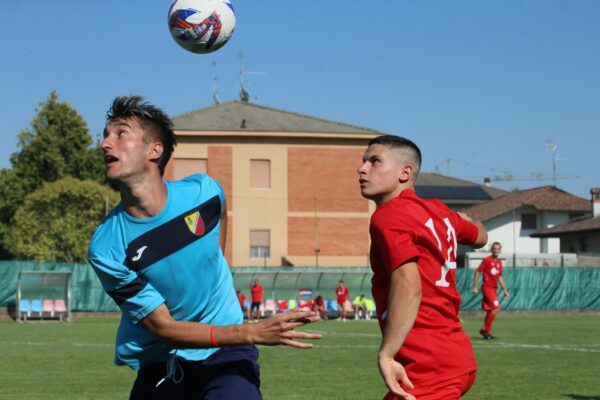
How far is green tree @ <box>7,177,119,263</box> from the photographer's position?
185ft

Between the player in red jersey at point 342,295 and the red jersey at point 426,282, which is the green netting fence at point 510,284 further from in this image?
the red jersey at point 426,282

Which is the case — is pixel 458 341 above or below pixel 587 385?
above

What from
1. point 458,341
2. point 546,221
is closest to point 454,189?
point 546,221

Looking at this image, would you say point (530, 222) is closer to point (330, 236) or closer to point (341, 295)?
point (330, 236)

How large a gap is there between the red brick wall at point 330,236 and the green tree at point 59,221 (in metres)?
11.4

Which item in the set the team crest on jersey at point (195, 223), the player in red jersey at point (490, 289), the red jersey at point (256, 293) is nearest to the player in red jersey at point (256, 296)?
the red jersey at point (256, 293)

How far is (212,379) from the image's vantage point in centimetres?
537

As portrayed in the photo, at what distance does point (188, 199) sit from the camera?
219 inches

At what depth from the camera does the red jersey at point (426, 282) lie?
17.2 feet

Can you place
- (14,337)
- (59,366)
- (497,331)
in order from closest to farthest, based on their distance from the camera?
(59,366) → (14,337) → (497,331)

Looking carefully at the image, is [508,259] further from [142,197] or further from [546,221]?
[142,197]

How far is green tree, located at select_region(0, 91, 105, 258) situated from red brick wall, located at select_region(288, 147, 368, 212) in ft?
44.5

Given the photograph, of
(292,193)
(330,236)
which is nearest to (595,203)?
(330,236)

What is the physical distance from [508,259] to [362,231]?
37.7ft
